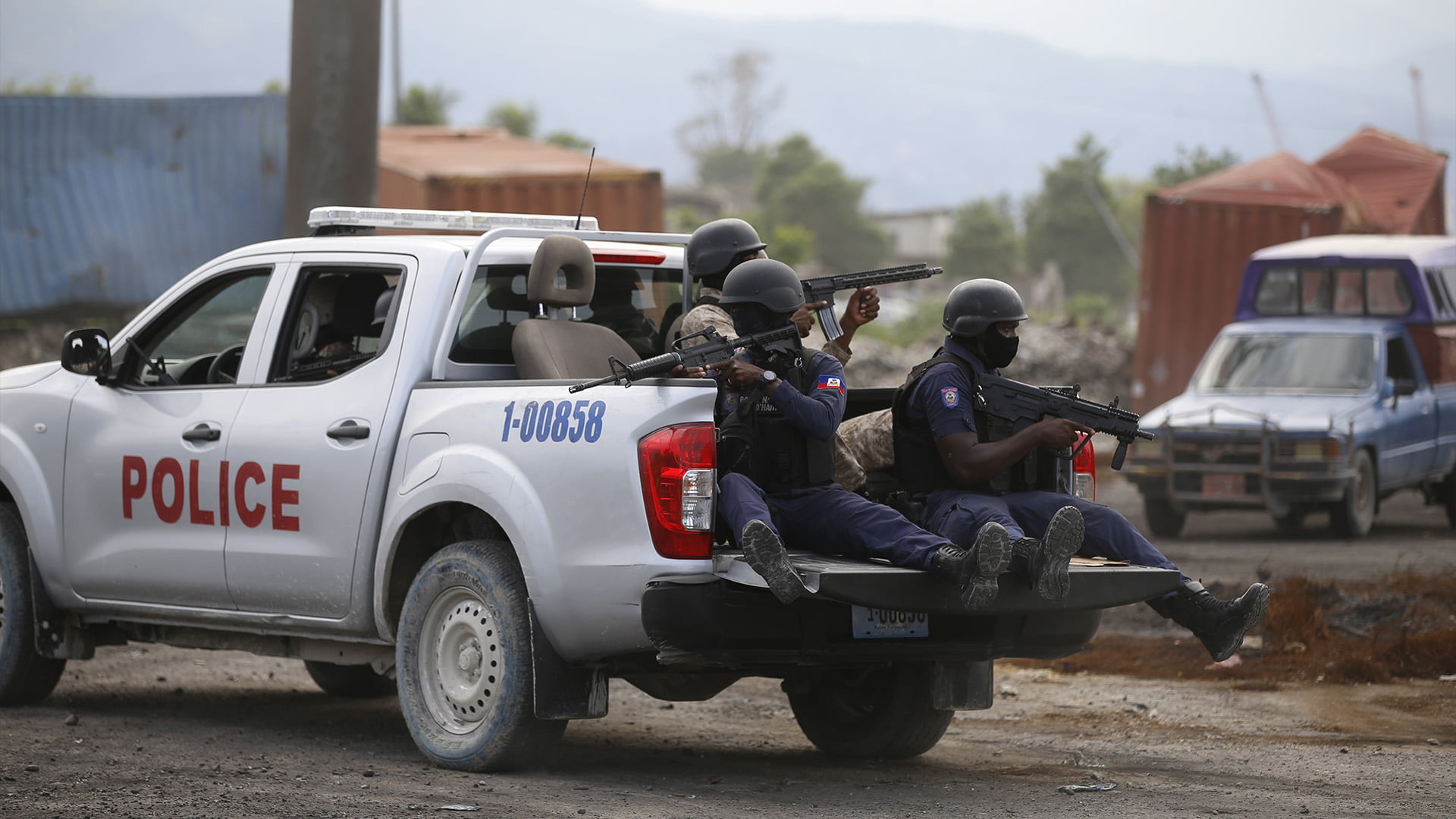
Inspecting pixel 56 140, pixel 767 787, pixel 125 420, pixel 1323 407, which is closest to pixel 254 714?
pixel 125 420

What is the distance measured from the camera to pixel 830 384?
5371mm

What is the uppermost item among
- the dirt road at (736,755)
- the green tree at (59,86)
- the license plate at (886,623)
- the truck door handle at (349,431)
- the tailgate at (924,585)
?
the green tree at (59,86)

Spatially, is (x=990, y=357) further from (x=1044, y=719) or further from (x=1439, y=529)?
(x=1439, y=529)

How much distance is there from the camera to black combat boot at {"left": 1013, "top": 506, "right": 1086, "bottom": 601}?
4965mm

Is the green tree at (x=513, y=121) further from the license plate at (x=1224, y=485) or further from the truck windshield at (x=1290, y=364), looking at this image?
the license plate at (x=1224, y=485)

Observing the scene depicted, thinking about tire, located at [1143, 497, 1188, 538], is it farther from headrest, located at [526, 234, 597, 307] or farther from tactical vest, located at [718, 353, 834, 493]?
tactical vest, located at [718, 353, 834, 493]

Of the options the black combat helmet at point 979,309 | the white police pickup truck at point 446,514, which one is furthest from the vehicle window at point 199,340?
the black combat helmet at point 979,309

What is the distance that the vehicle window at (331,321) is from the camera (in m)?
6.42

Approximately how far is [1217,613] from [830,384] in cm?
151

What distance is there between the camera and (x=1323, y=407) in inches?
544

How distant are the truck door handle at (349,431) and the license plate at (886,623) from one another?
190 cm

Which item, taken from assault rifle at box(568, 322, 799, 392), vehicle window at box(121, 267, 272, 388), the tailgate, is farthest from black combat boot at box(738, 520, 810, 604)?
vehicle window at box(121, 267, 272, 388)

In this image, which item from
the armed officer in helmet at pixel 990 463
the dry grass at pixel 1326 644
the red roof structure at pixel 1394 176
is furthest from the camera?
the red roof structure at pixel 1394 176

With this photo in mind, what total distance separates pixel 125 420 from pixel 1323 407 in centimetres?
1018
